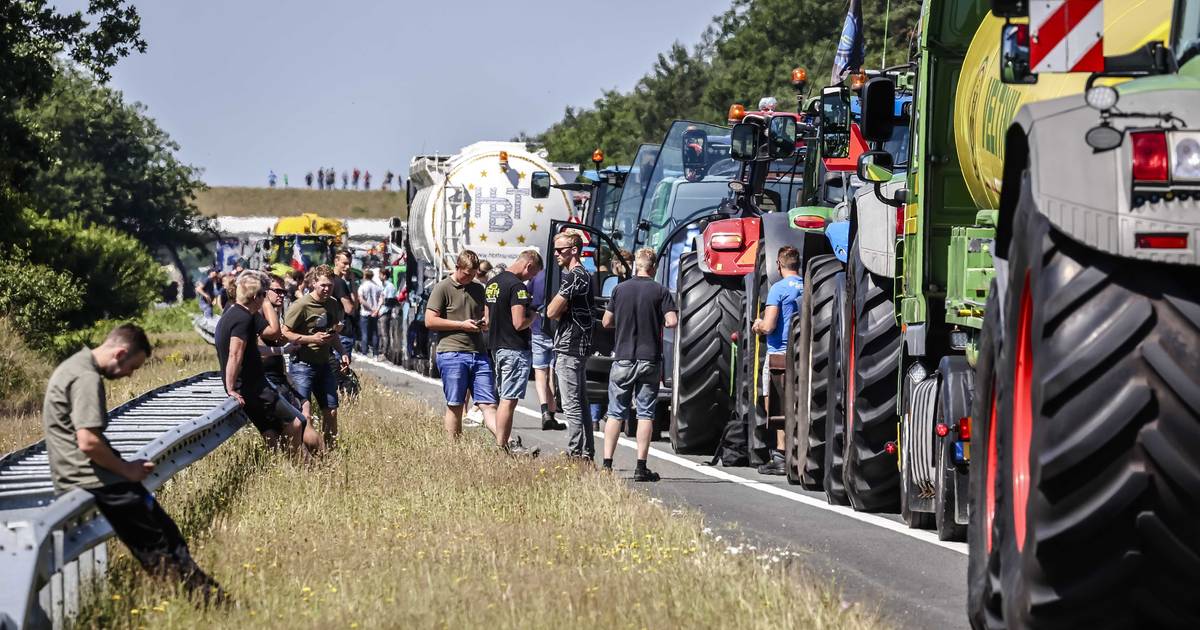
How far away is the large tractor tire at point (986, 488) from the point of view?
6.44m

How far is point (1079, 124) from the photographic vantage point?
5.71 meters

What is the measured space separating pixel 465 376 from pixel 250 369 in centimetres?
Result: 266

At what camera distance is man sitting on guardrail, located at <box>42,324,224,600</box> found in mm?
8156

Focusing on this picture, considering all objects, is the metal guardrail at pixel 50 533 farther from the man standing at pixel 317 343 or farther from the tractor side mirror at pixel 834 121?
the tractor side mirror at pixel 834 121

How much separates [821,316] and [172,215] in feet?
303

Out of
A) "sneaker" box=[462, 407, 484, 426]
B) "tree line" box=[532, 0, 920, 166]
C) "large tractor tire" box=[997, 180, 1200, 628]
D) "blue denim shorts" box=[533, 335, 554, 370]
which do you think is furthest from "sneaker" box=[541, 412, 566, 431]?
"tree line" box=[532, 0, 920, 166]

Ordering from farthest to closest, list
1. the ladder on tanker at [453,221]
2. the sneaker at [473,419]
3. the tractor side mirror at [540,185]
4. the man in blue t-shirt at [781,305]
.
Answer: the ladder on tanker at [453,221] < the tractor side mirror at [540,185] < the sneaker at [473,419] < the man in blue t-shirt at [781,305]

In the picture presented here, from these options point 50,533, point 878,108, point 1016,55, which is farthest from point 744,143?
point 50,533

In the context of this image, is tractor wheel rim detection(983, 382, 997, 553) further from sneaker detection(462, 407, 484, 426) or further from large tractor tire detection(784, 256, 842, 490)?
sneaker detection(462, 407, 484, 426)

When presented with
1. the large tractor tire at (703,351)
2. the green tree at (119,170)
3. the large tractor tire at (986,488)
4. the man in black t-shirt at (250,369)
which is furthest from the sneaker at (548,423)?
the green tree at (119,170)

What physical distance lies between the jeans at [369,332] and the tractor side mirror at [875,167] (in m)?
30.3

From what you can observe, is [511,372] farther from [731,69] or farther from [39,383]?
[731,69]

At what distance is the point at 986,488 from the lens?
264 inches

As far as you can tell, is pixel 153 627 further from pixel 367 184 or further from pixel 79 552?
pixel 367 184
